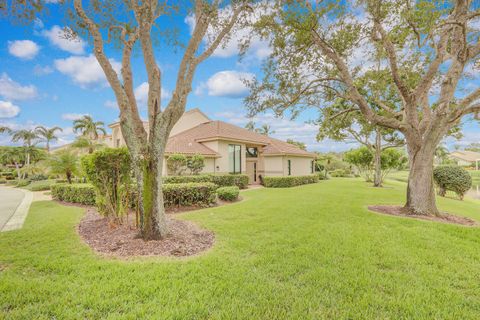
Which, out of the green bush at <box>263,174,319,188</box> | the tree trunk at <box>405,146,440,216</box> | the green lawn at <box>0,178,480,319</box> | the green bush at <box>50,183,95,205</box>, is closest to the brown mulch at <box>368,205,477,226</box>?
the tree trunk at <box>405,146,440,216</box>

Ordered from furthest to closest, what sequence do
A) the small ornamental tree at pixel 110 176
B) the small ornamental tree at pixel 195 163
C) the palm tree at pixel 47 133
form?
the palm tree at pixel 47 133, the small ornamental tree at pixel 195 163, the small ornamental tree at pixel 110 176

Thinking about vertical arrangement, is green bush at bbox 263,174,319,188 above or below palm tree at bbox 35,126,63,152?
below

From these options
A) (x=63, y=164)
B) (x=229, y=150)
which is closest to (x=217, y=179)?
(x=229, y=150)

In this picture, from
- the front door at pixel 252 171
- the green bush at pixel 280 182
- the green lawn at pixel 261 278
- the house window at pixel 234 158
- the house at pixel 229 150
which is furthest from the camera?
the front door at pixel 252 171

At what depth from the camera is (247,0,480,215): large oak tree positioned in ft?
25.6

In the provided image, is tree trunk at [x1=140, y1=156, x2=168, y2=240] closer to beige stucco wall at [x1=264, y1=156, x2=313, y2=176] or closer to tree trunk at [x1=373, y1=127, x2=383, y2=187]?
beige stucco wall at [x1=264, y1=156, x2=313, y2=176]

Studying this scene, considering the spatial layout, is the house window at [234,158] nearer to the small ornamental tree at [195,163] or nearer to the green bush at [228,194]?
the small ornamental tree at [195,163]

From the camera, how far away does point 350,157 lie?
28234 millimetres

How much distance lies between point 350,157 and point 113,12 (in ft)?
92.1

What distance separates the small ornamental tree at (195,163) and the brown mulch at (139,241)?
10.4m

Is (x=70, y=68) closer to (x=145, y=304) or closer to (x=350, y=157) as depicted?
(x=145, y=304)

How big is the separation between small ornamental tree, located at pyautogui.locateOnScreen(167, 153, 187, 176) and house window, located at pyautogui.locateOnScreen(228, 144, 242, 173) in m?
5.25

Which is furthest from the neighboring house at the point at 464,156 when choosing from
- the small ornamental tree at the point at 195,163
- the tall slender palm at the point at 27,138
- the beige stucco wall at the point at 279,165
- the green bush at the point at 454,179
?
the tall slender palm at the point at 27,138

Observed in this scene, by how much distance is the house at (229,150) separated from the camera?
66.2 ft
